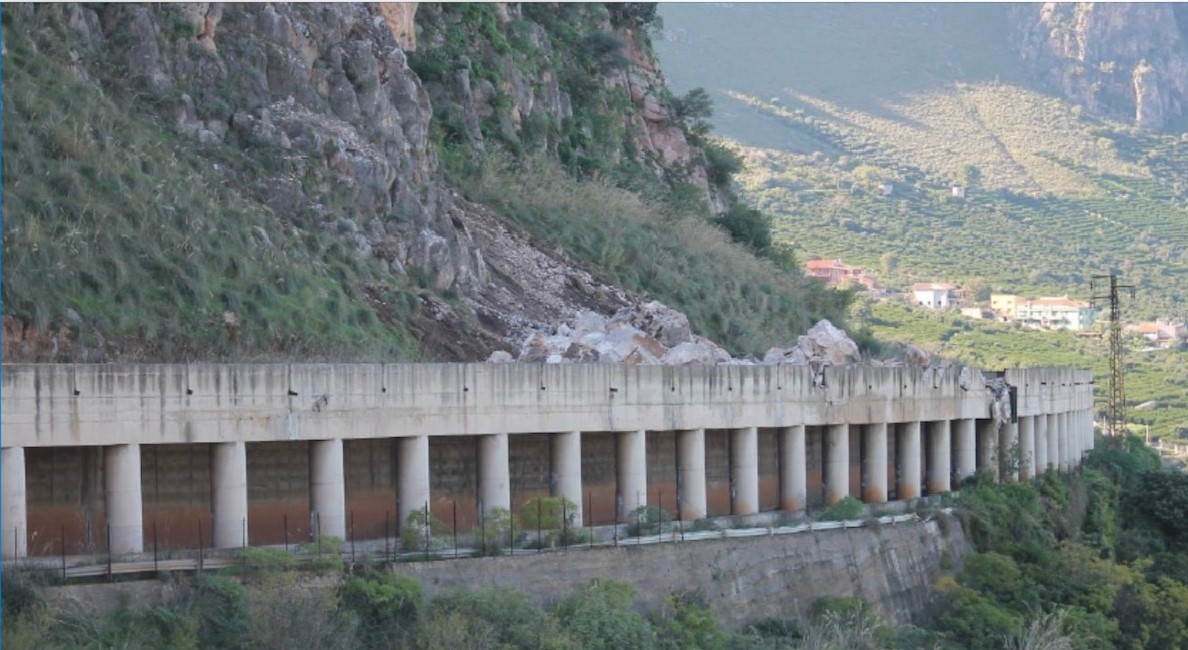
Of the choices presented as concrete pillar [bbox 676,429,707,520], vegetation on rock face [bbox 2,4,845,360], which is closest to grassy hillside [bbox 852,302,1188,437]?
vegetation on rock face [bbox 2,4,845,360]

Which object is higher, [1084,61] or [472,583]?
[1084,61]

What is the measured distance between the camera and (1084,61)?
185 m

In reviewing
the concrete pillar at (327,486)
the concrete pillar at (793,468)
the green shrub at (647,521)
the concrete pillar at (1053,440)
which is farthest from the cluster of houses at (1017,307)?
the concrete pillar at (327,486)

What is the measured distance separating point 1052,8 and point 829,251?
166 ft

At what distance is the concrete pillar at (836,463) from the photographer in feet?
170

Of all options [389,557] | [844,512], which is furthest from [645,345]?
[389,557]

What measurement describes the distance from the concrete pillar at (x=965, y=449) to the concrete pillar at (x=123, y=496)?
2576cm

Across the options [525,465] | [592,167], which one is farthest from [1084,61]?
[525,465]

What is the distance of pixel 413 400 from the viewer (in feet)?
136

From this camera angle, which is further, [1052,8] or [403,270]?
[1052,8]

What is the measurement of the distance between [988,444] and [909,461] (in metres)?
4.52

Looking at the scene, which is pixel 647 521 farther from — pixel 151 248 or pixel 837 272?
pixel 837 272

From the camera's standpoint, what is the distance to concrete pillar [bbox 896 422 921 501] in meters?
54.9

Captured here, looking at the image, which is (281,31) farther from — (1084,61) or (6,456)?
(1084,61)
